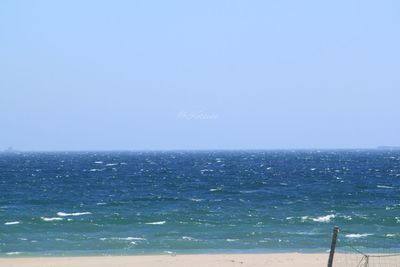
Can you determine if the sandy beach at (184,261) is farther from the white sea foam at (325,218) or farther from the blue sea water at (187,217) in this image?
the white sea foam at (325,218)

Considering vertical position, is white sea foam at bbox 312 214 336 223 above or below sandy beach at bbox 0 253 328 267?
above

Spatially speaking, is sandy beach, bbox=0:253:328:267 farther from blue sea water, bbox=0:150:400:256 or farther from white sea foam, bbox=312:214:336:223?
white sea foam, bbox=312:214:336:223

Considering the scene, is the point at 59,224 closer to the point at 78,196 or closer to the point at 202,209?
the point at 202,209

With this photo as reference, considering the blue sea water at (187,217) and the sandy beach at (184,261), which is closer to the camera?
the sandy beach at (184,261)

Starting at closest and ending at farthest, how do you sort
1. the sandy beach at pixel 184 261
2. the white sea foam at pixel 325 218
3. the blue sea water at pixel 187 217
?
the sandy beach at pixel 184 261 → the blue sea water at pixel 187 217 → the white sea foam at pixel 325 218

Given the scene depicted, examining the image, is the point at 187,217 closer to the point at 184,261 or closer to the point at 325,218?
the point at 325,218

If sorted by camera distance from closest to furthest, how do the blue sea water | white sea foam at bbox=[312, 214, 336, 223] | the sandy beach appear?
the sandy beach, the blue sea water, white sea foam at bbox=[312, 214, 336, 223]

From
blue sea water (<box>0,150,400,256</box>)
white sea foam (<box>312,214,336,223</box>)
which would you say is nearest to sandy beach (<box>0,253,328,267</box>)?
blue sea water (<box>0,150,400,256</box>)

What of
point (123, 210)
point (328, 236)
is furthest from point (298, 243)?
point (123, 210)

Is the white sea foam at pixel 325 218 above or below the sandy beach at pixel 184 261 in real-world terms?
above

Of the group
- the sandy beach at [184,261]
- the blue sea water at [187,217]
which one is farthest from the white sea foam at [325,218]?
the sandy beach at [184,261]

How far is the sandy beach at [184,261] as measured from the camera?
24469mm

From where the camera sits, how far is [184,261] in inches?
997

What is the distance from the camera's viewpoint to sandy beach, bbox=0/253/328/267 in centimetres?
2447
